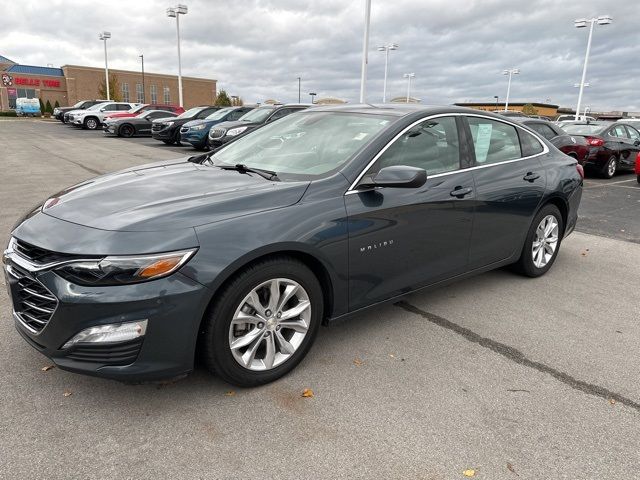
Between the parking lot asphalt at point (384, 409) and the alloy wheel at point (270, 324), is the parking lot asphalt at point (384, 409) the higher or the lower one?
the lower one

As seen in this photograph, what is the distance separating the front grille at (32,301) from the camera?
2467 millimetres

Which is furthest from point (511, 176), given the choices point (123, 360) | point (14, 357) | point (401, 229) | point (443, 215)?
point (14, 357)

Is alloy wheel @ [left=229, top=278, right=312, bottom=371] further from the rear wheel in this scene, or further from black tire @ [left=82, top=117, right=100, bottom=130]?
black tire @ [left=82, top=117, right=100, bottom=130]

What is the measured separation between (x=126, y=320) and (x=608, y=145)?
43.6ft

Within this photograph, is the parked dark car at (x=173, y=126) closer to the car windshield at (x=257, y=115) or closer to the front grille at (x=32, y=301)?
the car windshield at (x=257, y=115)

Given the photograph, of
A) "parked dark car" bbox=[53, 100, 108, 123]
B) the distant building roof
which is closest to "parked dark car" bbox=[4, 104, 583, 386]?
"parked dark car" bbox=[53, 100, 108, 123]

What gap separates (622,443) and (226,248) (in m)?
Result: 2.21

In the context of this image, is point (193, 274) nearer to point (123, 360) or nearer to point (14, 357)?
point (123, 360)

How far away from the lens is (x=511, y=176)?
14.0 feet

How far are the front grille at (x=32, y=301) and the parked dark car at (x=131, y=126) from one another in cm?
2353

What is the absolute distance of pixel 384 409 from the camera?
272 centimetres

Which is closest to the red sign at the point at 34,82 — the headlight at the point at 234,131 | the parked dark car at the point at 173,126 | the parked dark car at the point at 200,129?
the parked dark car at the point at 173,126

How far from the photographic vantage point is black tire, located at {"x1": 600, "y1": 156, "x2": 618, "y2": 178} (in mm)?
12585

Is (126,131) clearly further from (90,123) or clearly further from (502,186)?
(502,186)
